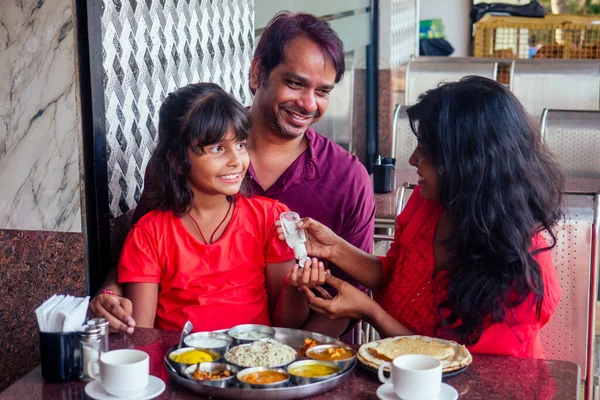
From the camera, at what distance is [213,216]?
2.10m

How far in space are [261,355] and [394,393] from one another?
0.27m

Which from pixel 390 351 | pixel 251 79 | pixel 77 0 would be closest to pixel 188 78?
pixel 251 79

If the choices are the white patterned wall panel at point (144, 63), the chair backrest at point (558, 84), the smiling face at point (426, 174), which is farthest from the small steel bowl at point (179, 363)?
the chair backrest at point (558, 84)

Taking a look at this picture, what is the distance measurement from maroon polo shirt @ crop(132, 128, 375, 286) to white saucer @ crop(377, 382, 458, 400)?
92 centimetres

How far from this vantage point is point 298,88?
7.67 feet

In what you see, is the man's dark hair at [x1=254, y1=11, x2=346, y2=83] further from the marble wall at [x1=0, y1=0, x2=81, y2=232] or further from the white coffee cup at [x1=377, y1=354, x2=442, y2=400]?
the white coffee cup at [x1=377, y1=354, x2=442, y2=400]

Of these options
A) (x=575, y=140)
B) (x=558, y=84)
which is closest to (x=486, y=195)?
(x=575, y=140)

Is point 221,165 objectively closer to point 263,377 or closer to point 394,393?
point 263,377

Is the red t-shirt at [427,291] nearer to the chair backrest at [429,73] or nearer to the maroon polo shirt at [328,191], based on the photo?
the maroon polo shirt at [328,191]

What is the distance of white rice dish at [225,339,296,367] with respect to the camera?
1530 mm

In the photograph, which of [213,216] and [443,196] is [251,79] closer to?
[213,216]

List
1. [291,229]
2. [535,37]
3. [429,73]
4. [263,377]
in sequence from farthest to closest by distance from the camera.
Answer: [535,37] → [429,73] → [291,229] → [263,377]

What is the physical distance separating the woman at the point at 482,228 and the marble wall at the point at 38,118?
694mm

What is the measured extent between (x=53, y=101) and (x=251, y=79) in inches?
25.2
